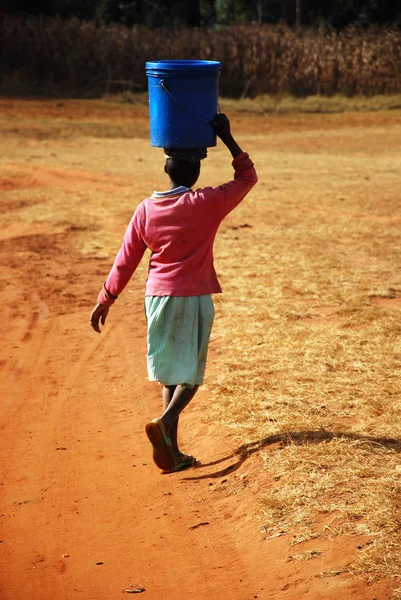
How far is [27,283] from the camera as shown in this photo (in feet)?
26.4

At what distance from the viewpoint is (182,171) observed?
3.98 m

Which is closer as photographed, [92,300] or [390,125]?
[92,300]

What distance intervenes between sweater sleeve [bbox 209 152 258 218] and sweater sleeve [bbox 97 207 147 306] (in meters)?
0.43

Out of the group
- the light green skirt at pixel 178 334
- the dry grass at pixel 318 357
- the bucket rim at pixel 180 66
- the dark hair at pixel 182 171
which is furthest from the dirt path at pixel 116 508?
the bucket rim at pixel 180 66

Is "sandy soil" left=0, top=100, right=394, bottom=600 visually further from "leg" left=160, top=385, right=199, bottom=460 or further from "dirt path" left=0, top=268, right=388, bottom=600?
"leg" left=160, top=385, right=199, bottom=460

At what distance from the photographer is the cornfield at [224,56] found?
22.7m

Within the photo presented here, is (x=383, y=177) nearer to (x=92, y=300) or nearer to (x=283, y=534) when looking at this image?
(x=92, y=300)

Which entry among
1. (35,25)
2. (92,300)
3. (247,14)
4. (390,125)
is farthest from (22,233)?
(247,14)

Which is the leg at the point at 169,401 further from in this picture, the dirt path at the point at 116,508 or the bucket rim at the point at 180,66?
the bucket rim at the point at 180,66

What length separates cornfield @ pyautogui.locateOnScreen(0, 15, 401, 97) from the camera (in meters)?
22.7

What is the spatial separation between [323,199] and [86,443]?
23.7 ft

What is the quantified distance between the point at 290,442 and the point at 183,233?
1.20m

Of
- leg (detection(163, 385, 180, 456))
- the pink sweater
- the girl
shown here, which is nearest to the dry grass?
leg (detection(163, 385, 180, 456))

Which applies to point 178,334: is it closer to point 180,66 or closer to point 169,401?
point 169,401
